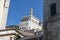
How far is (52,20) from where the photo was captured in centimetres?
2273

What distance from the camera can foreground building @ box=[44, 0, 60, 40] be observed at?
21922 millimetres

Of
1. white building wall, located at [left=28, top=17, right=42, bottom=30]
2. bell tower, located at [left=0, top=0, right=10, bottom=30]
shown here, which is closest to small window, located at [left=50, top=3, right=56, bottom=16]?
bell tower, located at [left=0, top=0, right=10, bottom=30]

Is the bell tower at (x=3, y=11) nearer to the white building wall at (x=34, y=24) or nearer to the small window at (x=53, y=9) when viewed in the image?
the small window at (x=53, y=9)

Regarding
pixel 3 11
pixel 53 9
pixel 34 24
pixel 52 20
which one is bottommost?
pixel 34 24

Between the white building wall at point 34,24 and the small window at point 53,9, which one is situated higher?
the small window at point 53,9

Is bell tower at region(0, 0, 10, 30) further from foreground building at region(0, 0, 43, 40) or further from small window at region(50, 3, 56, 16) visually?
small window at region(50, 3, 56, 16)

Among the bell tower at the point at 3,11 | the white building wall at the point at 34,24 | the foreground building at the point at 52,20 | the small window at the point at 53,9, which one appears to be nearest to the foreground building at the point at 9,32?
the bell tower at the point at 3,11

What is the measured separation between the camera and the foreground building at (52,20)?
21922 millimetres

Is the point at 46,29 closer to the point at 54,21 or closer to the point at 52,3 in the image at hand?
the point at 54,21

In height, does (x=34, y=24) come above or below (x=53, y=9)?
below

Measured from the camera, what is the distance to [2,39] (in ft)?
90.1

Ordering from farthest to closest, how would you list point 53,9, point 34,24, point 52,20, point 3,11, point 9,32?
point 34,24, point 3,11, point 9,32, point 53,9, point 52,20

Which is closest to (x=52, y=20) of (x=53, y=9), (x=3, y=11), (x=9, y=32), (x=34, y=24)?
(x=53, y=9)

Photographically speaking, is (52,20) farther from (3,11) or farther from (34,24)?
(34,24)
